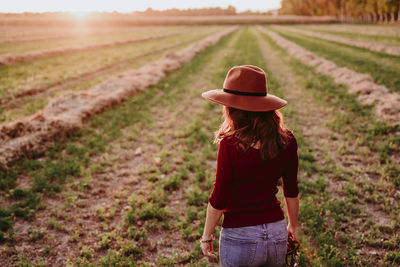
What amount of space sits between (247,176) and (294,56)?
19.9 meters

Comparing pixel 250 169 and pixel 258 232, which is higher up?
pixel 250 169

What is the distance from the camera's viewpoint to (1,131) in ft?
20.5

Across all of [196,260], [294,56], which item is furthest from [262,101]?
[294,56]

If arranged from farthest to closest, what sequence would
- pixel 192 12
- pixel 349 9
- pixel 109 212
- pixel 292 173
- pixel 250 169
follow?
pixel 192 12, pixel 349 9, pixel 109 212, pixel 292 173, pixel 250 169

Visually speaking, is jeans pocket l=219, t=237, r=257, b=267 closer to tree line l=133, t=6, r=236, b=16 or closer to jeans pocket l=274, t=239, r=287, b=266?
jeans pocket l=274, t=239, r=287, b=266

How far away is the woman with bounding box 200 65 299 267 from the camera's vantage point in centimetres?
166

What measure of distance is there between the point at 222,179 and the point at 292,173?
58 centimetres

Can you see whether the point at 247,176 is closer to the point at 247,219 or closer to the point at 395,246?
the point at 247,219

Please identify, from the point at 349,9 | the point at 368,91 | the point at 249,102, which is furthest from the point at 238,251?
the point at 349,9

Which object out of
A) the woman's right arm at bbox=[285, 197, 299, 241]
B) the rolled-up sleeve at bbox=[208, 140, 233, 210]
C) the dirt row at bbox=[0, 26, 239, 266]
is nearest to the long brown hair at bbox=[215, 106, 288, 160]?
the rolled-up sleeve at bbox=[208, 140, 233, 210]

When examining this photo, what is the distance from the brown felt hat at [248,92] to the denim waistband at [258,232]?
0.83 m

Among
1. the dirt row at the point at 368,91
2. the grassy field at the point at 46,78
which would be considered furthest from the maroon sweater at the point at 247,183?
the grassy field at the point at 46,78

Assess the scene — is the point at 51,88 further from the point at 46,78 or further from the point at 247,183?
the point at 247,183

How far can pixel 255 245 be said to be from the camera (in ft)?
5.69
